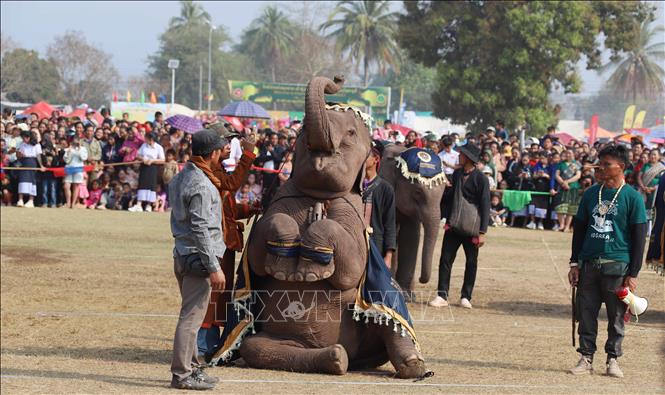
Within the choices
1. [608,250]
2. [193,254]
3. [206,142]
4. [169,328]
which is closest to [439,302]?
[169,328]

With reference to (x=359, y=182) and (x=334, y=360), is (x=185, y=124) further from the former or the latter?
(x=334, y=360)

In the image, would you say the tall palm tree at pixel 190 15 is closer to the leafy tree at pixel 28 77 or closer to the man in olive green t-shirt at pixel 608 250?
the leafy tree at pixel 28 77

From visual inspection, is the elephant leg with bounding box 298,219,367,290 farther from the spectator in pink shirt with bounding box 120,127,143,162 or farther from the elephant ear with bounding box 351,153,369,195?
the spectator in pink shirt with bounding box 120,127,143,162

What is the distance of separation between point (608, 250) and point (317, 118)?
2581 millimetres

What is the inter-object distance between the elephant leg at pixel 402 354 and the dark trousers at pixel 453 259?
4302mm

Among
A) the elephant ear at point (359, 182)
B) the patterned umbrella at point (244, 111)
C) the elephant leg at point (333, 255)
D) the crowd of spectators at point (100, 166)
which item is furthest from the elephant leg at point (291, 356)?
the patterned umbrella at point (244, 111)

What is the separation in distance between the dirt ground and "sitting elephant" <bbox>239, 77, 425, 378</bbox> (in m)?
0.21

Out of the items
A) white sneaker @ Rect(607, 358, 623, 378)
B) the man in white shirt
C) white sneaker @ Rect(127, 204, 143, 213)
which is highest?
the man in white shirt

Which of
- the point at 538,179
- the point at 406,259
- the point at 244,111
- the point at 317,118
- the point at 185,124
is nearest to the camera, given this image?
the point at 317,118

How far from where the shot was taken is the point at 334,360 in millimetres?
8219

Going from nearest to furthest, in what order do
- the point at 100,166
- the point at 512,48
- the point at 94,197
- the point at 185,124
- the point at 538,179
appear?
1. the point at 538,179
2. the point at 100,166
3. the point at 94,197
4. the point at 185,124
5. the point at 512,48

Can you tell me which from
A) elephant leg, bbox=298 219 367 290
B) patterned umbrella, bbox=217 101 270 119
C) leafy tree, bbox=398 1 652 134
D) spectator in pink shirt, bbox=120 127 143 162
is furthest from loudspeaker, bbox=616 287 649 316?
leafy tree, bbox=398 1 652 134

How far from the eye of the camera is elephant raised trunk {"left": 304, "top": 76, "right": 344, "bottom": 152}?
820 cm

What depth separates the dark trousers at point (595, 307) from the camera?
8.76 m
